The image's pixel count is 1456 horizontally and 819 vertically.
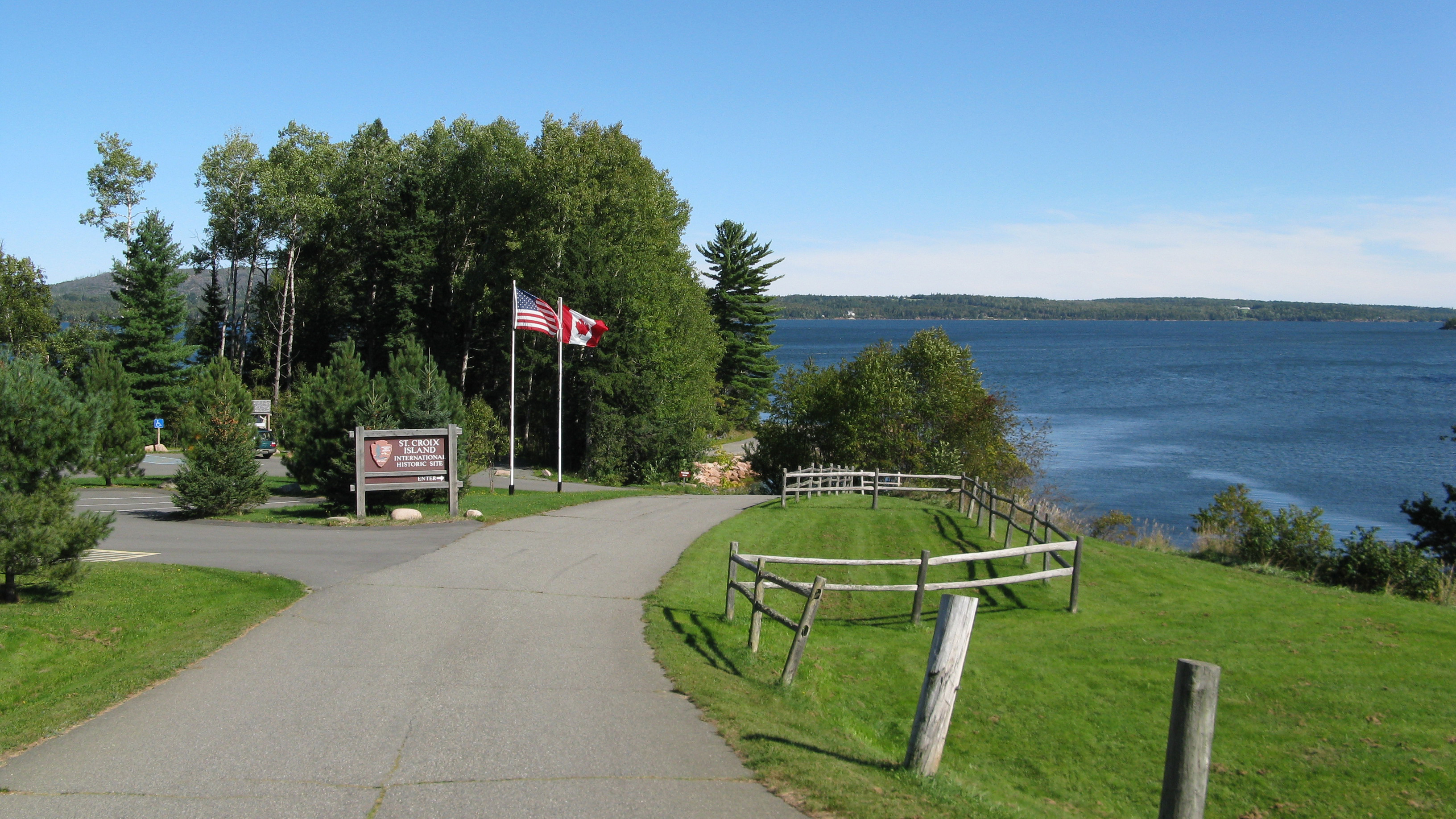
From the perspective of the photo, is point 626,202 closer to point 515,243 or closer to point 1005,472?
point 515,243

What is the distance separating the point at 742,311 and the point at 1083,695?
69.2 meters

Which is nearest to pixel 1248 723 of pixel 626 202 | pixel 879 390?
pixel 879 390

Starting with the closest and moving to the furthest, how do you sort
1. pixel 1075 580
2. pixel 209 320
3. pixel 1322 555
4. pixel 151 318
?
pixel 1075 580, pixel 1322 555, pixel 151 318, pixel 209 320

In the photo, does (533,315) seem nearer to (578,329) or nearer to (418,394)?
(578,329)

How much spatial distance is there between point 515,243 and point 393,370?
23641 mm

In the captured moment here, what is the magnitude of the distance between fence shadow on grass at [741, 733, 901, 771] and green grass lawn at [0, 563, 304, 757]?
5.69 meters

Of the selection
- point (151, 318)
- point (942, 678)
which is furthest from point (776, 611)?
point (151, 318)

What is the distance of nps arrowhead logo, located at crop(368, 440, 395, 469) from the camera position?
67.7ft

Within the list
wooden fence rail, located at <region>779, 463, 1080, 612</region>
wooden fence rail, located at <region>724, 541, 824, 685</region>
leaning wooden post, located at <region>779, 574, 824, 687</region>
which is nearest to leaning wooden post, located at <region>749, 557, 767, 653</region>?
wooden fence rail, located at <region>724, 541, 824, 685</region>

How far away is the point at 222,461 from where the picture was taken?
21.9 metres

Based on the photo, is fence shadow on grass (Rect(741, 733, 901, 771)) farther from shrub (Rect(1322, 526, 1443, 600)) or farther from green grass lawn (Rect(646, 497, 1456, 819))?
shrub (Rect(1322, 526, 1443, 600))

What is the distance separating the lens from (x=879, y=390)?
35562 millimetres

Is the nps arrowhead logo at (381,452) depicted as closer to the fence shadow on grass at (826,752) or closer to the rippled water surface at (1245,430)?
the fence shadow on grass at (826,752)

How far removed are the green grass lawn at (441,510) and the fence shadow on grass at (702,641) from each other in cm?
956
